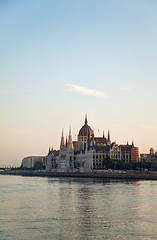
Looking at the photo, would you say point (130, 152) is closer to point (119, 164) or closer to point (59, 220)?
point (119, 164)

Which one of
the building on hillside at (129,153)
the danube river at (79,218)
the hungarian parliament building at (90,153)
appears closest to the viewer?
the danube river at (79,218)

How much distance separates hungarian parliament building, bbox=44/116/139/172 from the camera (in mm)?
165375

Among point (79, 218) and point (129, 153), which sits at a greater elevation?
point (129, 153)

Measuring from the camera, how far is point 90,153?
169m

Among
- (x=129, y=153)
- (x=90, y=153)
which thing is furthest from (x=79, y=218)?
(x=129, y=153)

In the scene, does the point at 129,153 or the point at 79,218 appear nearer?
the point at 79,218

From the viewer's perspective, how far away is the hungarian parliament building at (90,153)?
165 metres

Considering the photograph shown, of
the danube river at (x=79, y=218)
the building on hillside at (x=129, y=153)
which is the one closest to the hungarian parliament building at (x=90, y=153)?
the building on hillside at (x=129, y=153)

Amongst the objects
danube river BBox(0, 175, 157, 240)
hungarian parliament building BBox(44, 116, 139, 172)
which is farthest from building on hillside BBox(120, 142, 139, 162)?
danube river BBox(0, 175, 157, 240)

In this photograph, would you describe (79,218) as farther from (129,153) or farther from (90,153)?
(129,153)

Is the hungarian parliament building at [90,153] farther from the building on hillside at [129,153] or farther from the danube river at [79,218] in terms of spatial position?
the danube river at [79,218]

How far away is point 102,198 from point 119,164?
3636 inches

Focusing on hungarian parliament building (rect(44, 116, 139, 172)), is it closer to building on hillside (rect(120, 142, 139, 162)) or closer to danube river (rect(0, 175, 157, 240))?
building on hillside (rect(120, 142, 139, 162))

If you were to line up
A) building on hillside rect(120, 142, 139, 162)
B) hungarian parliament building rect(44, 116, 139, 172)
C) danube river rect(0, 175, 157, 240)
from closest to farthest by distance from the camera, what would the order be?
danube river rect(0, 175, 157, 240)
hungarian parliament building rect(44, 116, 139, 172)
building on hillside rect(120, 142, 139, 162)
